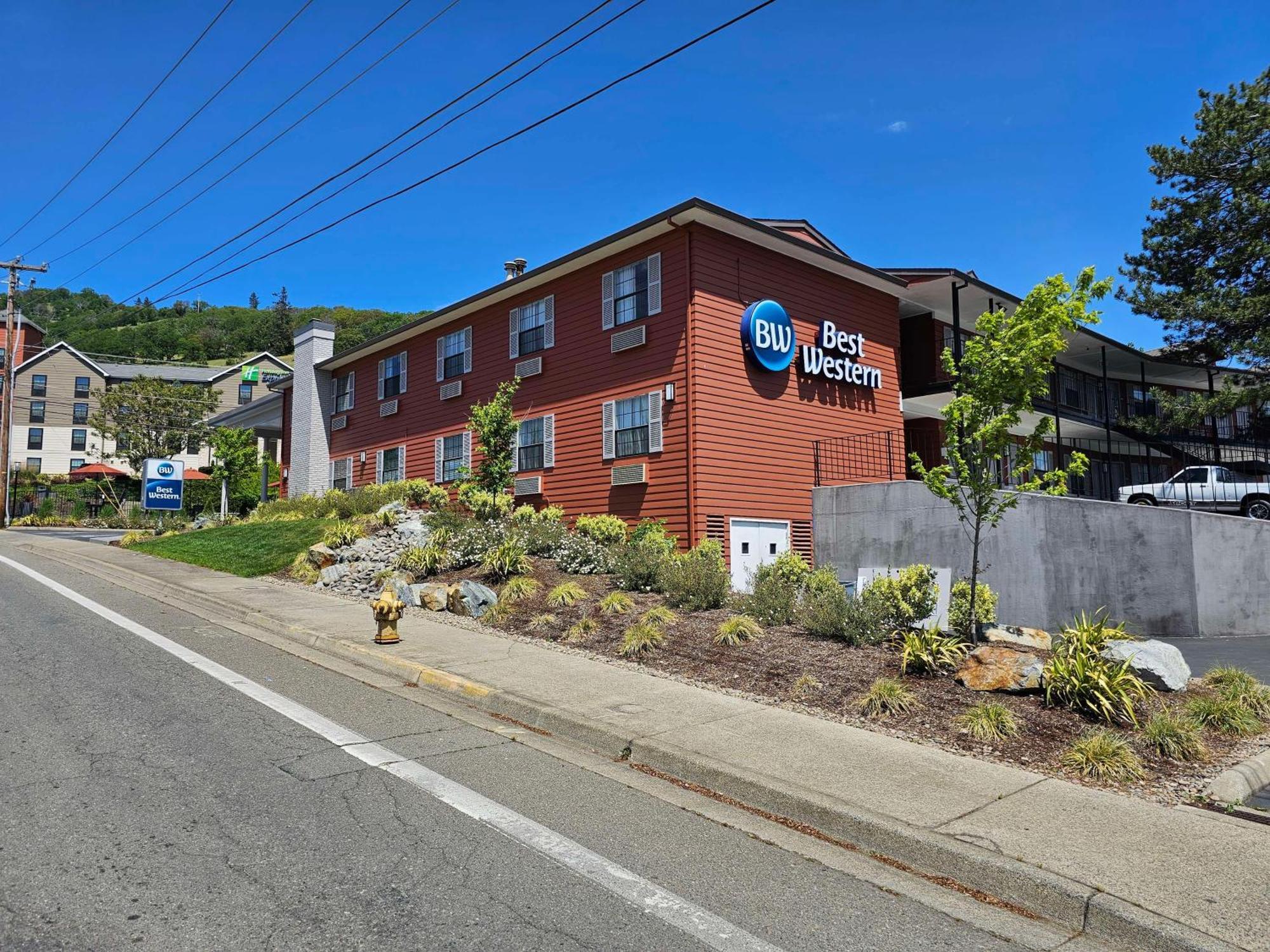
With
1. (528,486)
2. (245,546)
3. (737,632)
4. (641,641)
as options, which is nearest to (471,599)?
(641,641)

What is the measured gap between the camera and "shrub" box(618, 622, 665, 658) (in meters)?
9.71

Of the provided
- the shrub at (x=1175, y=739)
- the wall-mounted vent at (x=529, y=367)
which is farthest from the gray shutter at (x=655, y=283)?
the shrub at (x=1175, y=739)

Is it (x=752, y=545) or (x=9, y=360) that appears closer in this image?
(x=752, y=545)

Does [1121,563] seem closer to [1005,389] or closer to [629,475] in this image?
[1005,389]

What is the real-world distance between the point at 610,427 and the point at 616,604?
7688 mm

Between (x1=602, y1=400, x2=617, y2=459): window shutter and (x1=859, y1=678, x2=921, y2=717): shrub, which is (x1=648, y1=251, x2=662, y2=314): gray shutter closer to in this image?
(x1=602, y1=400, x2=617, y2=459): window shutter

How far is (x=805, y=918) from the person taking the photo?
3920 mm

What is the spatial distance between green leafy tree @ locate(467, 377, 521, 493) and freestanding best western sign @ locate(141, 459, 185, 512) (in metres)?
13.8

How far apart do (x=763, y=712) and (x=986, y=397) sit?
12.8 feet

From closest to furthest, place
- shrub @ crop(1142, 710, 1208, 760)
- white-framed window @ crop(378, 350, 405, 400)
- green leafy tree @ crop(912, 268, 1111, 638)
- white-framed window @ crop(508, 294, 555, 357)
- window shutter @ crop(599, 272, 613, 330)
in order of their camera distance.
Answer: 1. shrub @ crop(1142, 710, 1208, 760)
2. green leafy tree @ crop(912, 268, 1111, 638)
3. window shutter @ crop(599, 272, 613, 330)
4. white-framed window @ crop(508, 294, 555, 357)
5. white-framed window @ crop(378, 350, 405, 400)

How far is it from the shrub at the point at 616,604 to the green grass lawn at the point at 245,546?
9.44 meters

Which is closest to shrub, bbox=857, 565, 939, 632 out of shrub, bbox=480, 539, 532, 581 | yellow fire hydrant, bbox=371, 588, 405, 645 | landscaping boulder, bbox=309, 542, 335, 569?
yellow fire hydrant, bbox=371, 588, 405, 645

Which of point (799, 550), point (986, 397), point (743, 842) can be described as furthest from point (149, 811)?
point (799, 550)

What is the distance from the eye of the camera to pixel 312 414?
29.5m
